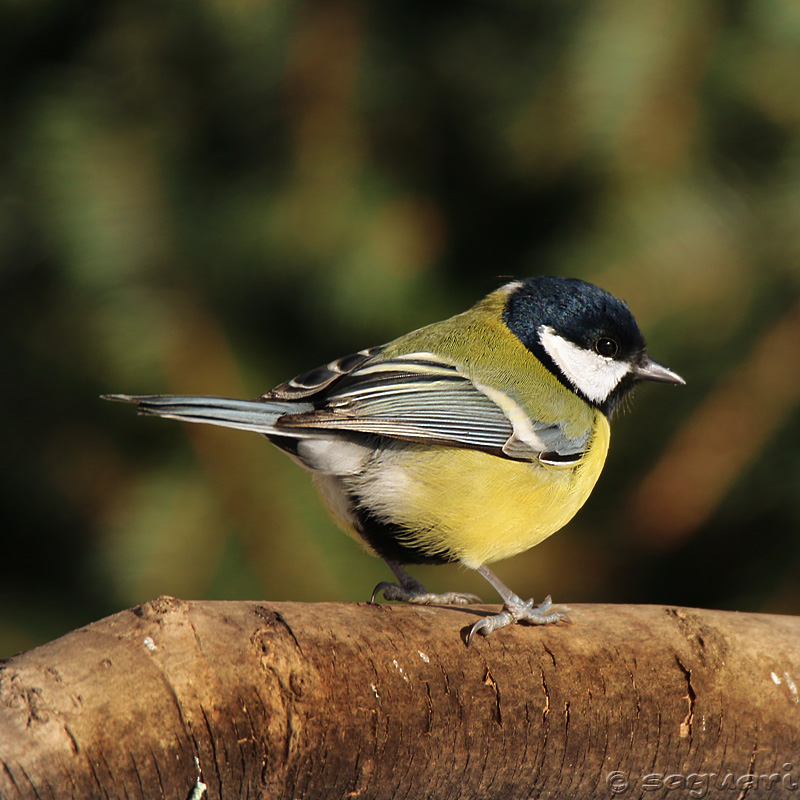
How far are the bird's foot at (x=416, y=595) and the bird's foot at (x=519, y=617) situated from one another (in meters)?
0.16

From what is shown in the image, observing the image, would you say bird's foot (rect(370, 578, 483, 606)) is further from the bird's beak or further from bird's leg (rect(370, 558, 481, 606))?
the bird's beak

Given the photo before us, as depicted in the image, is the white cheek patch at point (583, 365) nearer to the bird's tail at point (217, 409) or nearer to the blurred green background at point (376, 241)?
the blurred green background at point (376, 241)

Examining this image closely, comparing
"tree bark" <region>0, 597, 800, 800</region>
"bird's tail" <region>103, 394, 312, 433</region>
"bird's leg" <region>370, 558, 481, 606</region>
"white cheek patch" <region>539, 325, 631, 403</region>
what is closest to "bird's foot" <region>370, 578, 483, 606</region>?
"bird's leg" <region>370, 558, 481, 606</region>

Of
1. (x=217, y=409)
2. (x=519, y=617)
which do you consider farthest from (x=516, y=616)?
(x=217, y=409)

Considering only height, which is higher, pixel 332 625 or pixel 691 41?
pixel 691 41

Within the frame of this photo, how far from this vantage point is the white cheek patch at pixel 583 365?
173cm

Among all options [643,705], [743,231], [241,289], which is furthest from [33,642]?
[743,231]

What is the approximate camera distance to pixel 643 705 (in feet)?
3.71

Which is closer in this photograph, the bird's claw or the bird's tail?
the bird's tail

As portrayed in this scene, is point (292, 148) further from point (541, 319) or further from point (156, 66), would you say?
point (541, 319)

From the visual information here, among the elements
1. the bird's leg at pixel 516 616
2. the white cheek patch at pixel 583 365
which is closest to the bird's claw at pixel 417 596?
the bird's leg at pixel 516 616

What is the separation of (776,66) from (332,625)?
57.8 inches

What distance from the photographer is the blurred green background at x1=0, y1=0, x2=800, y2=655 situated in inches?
71.9

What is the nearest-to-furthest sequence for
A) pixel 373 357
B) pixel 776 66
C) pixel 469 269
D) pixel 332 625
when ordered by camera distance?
pixel 332 625
pixel 373 357
pixel 776 66
pixel 469 269
